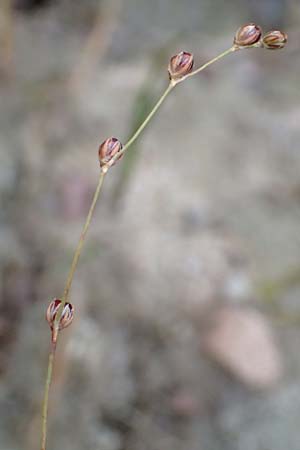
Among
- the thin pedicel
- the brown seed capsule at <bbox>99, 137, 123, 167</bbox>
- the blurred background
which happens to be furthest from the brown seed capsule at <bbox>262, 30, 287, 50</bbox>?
the blurred background

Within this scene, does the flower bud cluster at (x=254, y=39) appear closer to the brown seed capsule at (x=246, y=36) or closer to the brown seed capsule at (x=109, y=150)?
the brown seed capsule at (x=246, y=36)

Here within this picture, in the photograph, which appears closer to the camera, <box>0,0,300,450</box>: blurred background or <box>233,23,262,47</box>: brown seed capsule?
<box>233,23,262,47</box>: brown seed capsule

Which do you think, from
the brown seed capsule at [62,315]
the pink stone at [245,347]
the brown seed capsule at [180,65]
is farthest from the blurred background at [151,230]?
the brown seed capsule at [180,65]

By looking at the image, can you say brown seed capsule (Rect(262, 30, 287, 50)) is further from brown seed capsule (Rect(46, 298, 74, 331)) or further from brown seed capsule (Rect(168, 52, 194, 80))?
brown seed capsule (Rect(46, 298, 74, 331))

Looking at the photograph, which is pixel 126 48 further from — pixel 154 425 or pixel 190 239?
pixel 154 425

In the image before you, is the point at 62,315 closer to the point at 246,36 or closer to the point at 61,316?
the point at 61,316

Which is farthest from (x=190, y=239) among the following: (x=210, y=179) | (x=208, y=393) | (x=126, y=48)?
(x=126, y=48)

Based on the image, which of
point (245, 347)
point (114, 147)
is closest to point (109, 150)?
point (114, 147)

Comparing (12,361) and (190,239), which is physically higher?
(190,239)
